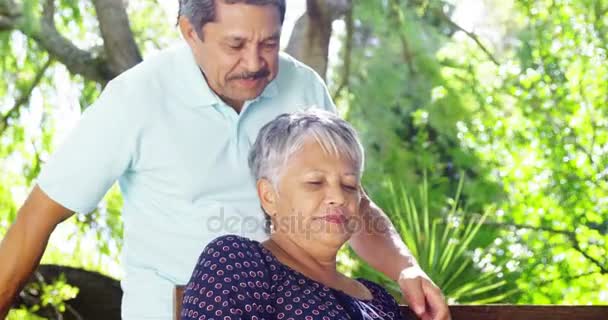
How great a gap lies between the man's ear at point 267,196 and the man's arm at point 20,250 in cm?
42

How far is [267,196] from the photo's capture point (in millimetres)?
1799

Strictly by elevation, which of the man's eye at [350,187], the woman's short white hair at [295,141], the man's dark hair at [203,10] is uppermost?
the man's dark hair at [203,10]

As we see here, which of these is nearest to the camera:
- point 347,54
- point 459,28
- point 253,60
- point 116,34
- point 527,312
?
point 253,60

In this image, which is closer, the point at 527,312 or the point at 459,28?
the point at 527,312

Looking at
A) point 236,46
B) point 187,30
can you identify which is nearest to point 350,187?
point 236,46

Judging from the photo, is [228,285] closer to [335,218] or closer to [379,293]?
[335,218]

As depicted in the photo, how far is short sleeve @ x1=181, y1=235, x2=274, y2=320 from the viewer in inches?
62.4

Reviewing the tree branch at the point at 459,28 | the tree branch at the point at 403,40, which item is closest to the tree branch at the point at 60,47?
the tree branch at the point at 403,40

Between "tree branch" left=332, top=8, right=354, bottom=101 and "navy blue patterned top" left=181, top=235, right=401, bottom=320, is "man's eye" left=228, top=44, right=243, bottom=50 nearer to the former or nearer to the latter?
"navy blue patterned top" left=181, top=235, right=401, bottom=320

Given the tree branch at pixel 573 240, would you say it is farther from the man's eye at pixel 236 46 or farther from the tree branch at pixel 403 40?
the man's eye at pixel 236 46

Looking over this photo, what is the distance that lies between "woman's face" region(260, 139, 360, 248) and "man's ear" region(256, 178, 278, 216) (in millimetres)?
16

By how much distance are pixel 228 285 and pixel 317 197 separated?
23 cm

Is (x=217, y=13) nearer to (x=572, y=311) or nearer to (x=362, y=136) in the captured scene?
(x=572, y=311)

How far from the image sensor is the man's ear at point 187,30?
1934 mm
